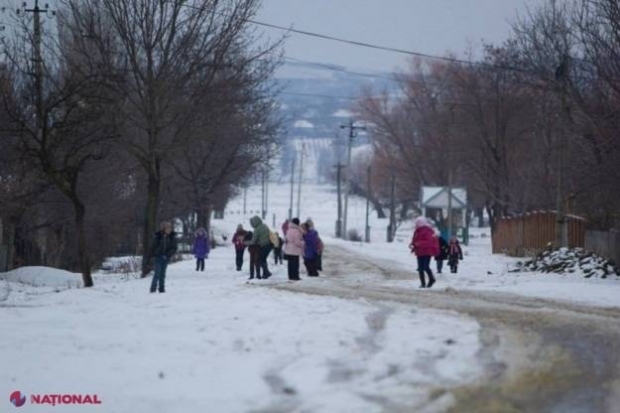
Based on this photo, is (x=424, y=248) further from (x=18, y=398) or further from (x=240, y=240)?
(x=18, y=398)

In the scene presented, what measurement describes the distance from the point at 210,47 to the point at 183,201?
23595 mm

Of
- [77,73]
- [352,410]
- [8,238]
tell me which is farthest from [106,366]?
[8,238]

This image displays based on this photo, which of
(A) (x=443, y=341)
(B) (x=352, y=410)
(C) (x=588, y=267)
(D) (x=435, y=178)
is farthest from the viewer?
(D) (x=435, y=178)

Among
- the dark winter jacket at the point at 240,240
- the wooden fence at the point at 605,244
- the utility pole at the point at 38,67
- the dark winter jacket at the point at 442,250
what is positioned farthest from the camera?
the dark winter jacket at the point at 240,240

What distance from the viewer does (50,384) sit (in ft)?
32.1

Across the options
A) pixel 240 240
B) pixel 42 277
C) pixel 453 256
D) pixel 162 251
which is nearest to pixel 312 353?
pixel 162 251

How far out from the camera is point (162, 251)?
20.4 m

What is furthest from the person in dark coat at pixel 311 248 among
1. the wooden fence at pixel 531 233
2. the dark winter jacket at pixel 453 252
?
the wooden fence at pixel 531 233

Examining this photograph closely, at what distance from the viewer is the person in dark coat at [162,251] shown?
20.2m

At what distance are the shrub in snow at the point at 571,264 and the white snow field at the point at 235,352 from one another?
7.78m

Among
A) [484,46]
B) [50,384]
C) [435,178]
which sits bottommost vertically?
[50,384]

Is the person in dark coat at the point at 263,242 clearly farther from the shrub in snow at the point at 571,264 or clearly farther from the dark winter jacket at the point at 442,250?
the shrub in snow at the point at 571,264

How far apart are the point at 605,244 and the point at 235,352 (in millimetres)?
17566

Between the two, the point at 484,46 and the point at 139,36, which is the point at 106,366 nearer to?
the point at 139,36
